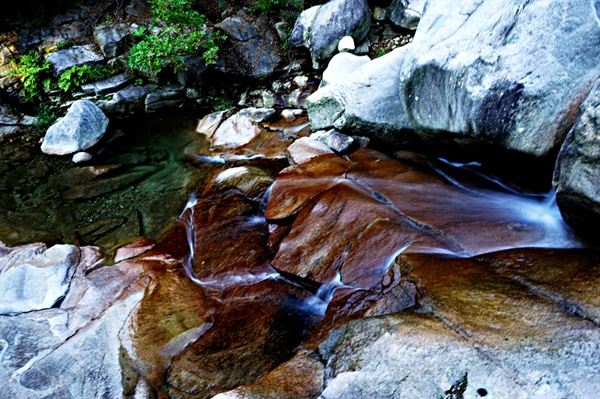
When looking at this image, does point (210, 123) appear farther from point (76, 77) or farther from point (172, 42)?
point (76, 77)

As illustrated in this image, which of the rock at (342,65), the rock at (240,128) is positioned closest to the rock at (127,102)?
the rock at (240,128)

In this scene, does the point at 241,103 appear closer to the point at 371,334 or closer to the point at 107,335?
the point at 107,335

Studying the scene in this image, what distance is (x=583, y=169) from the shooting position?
109 inches

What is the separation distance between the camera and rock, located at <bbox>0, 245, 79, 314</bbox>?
14.9ft

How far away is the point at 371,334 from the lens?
96.3 inches

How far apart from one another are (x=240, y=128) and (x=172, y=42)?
125 inches

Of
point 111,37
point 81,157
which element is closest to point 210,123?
point 81,157

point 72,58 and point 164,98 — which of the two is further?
point 72,58

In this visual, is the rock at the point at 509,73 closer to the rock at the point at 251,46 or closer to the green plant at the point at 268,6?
the rock at the point at 251,46

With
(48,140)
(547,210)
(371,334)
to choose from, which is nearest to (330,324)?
(371,334)

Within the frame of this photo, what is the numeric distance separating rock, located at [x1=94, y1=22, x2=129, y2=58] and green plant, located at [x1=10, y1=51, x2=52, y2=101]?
1579 mm

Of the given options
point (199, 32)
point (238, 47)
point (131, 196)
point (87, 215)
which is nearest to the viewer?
point (87, 215)

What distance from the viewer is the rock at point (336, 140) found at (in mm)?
6371

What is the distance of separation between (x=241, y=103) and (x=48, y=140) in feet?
15.8
